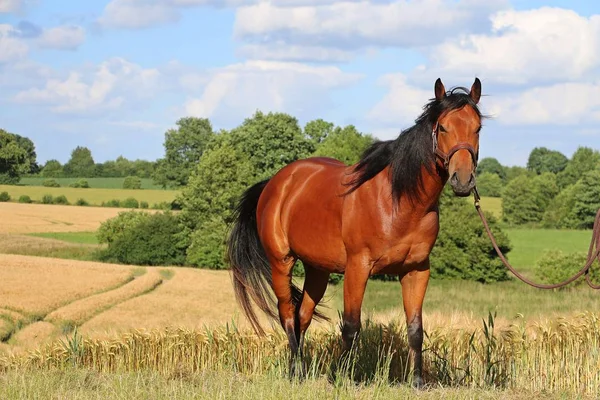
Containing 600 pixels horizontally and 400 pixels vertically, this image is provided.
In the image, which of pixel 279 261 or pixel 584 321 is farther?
pixel 584 321

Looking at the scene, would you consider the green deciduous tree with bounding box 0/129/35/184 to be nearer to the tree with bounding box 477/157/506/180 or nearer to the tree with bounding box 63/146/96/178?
the tree with bounding box 63/146/96/178

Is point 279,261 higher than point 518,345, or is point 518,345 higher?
point 279,261

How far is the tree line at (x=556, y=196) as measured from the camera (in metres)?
93.4

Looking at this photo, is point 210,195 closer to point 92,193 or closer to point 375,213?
point 92,193

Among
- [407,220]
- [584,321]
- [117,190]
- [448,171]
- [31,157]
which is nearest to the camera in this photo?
[448,171]

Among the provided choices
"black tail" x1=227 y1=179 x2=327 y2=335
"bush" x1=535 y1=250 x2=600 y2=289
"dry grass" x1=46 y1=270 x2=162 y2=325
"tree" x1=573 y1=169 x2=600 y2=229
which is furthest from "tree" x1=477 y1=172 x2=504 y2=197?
"black tail" x1=227 y1=179 x2=327 y2=335

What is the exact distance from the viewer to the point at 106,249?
6938 centimetres

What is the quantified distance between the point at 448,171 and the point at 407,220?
73 cm

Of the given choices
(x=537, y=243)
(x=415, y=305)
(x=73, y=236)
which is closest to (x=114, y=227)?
(x=73, y=236)

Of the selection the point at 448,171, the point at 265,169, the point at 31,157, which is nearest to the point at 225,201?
the point at 265,169

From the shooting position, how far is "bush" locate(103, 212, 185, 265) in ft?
222

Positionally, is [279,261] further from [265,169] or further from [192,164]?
[192,164]

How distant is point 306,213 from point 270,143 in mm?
66299

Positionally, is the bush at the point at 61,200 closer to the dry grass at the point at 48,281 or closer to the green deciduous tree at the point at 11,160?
the green deciduous tree at the point at 11,160
